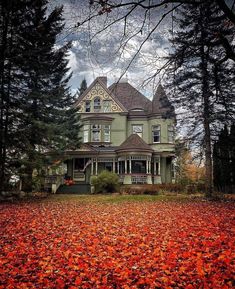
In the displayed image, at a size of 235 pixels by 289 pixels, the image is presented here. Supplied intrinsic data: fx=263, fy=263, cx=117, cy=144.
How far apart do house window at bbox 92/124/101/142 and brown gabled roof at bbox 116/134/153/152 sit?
11.1 ft

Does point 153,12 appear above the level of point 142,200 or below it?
above

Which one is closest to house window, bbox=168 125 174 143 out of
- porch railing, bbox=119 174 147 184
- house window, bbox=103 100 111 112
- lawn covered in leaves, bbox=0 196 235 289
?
porch railing, bbox=119 174 147 184

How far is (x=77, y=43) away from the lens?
465 centimetres

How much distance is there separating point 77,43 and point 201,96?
1491 centimetres

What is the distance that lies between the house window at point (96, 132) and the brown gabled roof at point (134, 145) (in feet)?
11.1

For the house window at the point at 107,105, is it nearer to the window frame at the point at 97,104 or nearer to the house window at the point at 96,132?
the window frame at the point at 97,104

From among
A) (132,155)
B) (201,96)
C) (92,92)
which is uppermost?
(92,92)

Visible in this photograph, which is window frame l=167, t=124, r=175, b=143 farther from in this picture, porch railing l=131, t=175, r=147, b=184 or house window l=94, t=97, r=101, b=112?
house window l=94, t=97, r=101, b=112

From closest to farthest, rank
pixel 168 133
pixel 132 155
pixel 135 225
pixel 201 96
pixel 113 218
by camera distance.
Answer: pixel 135 225 → pixel 113 218 → pixel 201 96 → pixel 132 155 → pixel 168 133

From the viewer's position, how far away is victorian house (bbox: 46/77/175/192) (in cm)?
2675

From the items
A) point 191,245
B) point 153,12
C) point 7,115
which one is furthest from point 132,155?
Result: point 153,12

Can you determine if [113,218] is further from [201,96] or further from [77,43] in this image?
[201,96]

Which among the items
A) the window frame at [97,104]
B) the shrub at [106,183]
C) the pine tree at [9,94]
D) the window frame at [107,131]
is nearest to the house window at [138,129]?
the window frame at [107,131]

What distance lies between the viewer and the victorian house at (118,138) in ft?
87.8
